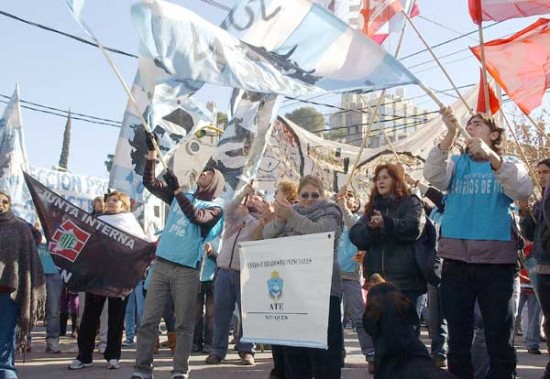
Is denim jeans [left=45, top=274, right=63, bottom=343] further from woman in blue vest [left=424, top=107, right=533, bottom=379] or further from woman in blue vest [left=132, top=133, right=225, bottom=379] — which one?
woman in blue vest [left=424, top=107, right=533, bottom=379]

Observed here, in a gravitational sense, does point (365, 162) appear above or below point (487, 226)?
above

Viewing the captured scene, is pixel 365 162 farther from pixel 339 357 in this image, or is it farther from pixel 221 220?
pixel 339 357

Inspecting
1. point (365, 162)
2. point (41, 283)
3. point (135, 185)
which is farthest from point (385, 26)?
point (365, 162)

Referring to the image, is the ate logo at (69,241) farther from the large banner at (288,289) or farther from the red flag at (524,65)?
the red flag at (524,65)

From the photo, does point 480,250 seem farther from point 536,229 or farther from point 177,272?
point 177,272

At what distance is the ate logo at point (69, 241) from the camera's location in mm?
7012

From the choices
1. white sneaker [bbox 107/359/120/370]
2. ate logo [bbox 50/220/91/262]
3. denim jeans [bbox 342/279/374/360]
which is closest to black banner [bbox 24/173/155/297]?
ate logo [bbox 50/220/91/262]

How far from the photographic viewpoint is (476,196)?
4531mm

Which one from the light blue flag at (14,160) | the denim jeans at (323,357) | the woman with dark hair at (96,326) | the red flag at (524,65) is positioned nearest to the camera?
the denim jeans at (323,357)

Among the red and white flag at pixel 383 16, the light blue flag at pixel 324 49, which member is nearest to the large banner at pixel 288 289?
the light blue flag at pixel 324 49

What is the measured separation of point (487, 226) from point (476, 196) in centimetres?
22

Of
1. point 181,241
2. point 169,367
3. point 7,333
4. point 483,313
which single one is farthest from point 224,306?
point 483,313

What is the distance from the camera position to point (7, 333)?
19.1 ft

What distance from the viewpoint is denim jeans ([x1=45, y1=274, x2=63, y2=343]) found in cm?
849
